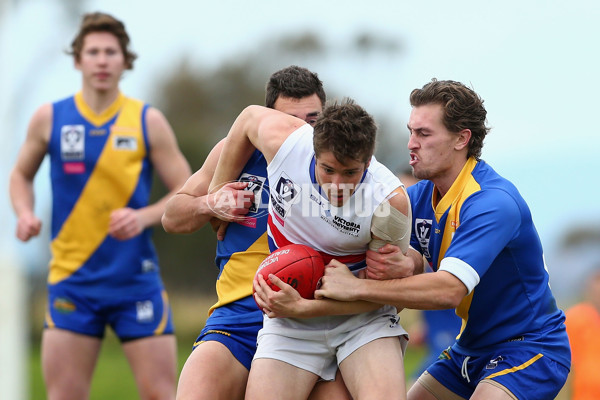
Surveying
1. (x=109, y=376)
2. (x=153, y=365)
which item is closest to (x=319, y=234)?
(x=153, y=365)

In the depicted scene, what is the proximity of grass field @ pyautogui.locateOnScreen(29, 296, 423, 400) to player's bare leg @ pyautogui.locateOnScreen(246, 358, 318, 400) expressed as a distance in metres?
10.8

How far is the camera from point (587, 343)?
7.24m

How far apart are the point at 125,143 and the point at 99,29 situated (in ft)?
3.20

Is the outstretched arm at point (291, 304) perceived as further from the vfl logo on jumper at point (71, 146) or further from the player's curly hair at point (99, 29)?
the player's curly hair at point (99, 29)

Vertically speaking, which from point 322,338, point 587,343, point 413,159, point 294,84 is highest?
point 294,84

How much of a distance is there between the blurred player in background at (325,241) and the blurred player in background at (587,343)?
3.04m

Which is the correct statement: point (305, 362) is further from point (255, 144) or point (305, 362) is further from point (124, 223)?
point (124, 223)

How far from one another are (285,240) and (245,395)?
838 millimetres

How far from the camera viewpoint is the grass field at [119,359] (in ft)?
52.0

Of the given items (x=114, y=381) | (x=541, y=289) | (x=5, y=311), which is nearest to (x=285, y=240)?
(x=541, y=289)

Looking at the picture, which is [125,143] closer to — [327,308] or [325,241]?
[325,241]

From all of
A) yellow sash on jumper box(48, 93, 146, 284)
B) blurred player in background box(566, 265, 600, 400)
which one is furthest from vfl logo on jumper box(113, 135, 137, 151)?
blurred player in background box(566, 265, 600, 400)

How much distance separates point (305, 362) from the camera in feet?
15.0

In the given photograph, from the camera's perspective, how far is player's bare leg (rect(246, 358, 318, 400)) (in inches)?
175
